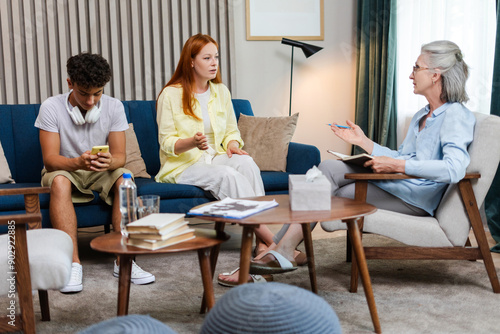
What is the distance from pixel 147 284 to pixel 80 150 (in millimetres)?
771

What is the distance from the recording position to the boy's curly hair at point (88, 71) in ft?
7.89

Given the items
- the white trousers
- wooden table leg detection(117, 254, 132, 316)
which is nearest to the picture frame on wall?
the white trousers

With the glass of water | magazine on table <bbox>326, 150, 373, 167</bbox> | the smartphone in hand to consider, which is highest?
the smartphone in hand

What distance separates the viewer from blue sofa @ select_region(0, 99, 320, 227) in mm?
2680

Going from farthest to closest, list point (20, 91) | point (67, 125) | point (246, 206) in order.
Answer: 1. point (20, 91)
2. point (67, 125)
3. point (246, 206)

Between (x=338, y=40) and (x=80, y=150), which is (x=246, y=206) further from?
(x=338, y=40)

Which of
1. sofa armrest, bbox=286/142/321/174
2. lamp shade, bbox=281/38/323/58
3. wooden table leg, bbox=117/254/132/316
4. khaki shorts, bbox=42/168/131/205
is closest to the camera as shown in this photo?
wooden table leg, bbox=117/254/132/316

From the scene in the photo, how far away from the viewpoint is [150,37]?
14.2 ft

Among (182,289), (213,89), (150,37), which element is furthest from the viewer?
(150,37)

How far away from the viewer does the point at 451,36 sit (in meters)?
3.66

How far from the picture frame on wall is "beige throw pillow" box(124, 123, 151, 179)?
1.76 metres

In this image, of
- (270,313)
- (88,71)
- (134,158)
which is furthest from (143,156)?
(270,313)

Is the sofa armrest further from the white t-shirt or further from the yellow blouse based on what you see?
the white t-shirt

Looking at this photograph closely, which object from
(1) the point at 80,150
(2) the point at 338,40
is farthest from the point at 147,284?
(2) the point at 338,40
